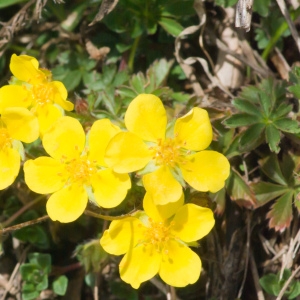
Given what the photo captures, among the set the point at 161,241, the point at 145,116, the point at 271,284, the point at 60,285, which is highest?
the point at 145,116

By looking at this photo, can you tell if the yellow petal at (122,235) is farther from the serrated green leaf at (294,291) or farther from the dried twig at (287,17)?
the dried twig at (287,17)

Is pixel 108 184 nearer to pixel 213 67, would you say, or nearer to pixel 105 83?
pixel 105 83

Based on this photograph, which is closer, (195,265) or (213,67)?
(195,265)

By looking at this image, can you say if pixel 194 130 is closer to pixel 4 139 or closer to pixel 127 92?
pixel 127 92

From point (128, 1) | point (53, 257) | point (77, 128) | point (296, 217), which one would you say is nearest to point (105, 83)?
point (128, 1)

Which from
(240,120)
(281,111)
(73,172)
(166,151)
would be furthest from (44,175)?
(281,111)

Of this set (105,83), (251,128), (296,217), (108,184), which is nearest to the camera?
(108,184)
